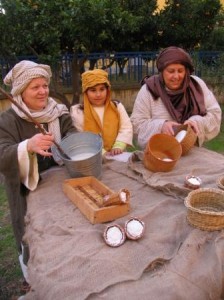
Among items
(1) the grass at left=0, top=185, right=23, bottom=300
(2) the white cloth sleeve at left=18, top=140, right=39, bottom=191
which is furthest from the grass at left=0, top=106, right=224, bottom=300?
(2) the white cloth sleeve at left=18, top=140, right=39, bottom=191

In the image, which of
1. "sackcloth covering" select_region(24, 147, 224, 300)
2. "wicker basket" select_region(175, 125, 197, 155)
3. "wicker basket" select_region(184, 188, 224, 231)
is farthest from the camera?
"wicker basket" select_region(175, 125, 197, 155)

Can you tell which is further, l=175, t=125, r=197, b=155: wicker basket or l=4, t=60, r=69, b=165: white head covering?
l=175, t=125, r=197, b=155: wicker basket

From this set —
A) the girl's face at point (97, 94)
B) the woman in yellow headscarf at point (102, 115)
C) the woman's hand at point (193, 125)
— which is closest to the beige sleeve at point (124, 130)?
the woman in yellow headscarf at point (102, 115)

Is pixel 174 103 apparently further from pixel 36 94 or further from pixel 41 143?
pixel 41 143

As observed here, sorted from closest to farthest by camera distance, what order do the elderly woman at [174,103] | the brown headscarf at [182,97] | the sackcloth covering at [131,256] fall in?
the sackcloth covering at [131,256]
the elderly woman at [174,103]
the brown headscarf at [182,97]

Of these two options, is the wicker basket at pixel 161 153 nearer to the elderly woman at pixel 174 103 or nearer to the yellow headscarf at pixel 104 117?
the elderly woman at pixel 174 103

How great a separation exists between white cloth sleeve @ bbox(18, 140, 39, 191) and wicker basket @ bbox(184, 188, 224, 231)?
0.88 meters

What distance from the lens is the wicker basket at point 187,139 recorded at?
2.23 m

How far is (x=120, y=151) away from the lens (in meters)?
2.48

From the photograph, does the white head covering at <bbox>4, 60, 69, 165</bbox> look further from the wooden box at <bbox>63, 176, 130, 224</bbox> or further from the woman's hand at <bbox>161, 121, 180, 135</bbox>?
the woman's hand at <bbox>161, 121, 180, 135</bbox>

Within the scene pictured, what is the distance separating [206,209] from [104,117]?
1215mm

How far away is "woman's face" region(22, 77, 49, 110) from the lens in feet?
6.55

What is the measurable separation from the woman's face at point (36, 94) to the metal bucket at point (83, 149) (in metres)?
0.27

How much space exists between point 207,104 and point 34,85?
4.20 feet
